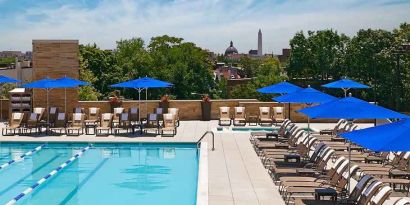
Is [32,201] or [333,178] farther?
[32,201]

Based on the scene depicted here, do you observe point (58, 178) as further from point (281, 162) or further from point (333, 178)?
point (333, 178)

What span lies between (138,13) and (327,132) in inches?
1159

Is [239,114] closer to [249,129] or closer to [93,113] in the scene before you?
[249,129]

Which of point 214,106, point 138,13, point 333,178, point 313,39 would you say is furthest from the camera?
point 313,39

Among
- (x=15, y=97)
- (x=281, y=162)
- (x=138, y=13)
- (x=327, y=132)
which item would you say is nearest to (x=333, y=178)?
(x=281, y=162)

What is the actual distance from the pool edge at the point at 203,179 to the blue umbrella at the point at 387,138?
11.7 feet

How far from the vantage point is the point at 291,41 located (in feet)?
206

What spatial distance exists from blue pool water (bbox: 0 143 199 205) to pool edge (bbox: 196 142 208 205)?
34cm

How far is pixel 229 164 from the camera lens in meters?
14.6

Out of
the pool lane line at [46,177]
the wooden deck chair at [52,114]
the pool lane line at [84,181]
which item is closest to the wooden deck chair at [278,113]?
the pool lane line at [46,177]

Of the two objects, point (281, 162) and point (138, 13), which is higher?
point (138, 13)

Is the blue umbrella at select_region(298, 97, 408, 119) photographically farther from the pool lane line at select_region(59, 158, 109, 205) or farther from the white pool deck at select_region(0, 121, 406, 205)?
the pool lane line at select_region(59, 158, 109, 205)

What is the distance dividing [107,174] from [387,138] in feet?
30.2

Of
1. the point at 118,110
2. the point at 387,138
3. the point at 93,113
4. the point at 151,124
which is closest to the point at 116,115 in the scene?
the point at 118,110
